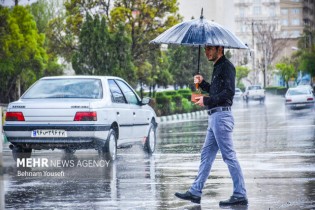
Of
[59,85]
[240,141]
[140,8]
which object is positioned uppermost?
[140,8]

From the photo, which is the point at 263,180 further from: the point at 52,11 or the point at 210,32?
the point at 52,11

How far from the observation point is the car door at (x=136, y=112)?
55.9 feet

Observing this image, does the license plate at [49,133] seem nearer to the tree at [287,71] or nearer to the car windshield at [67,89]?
the car windshield at [67,89]

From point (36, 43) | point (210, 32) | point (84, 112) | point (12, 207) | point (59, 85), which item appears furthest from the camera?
point (36, 43)

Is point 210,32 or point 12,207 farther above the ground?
point 210,32

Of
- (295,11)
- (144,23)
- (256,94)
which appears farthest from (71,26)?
(295,11)

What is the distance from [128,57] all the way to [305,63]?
182 feet

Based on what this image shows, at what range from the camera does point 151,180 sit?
12.4 meters

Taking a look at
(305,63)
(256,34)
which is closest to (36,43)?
(305,63)

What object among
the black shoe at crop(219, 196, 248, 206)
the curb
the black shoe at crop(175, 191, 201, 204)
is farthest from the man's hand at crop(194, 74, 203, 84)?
the curb

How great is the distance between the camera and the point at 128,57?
38.7 m

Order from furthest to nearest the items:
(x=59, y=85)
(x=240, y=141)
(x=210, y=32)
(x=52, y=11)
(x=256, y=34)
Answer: (x=256, y=34), (x=52, y=11), (x=240, y=141), (x=59, y=85), (x=210, y=32)

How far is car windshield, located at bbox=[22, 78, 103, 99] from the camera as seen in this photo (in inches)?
617

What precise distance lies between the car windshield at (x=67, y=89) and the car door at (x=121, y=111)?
376mm
